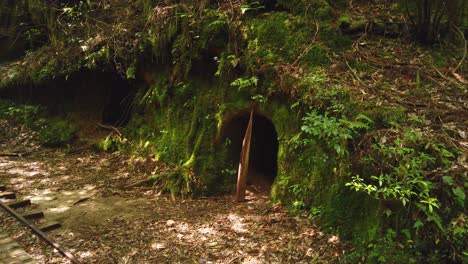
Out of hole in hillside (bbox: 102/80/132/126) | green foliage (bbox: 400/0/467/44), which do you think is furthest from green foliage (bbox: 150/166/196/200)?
green foliage (bbox: 400/0/467/44)

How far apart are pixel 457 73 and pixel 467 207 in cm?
315

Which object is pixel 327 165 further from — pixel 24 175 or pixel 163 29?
pixel 24 175

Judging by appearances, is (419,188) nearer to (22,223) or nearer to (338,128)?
(338,128)

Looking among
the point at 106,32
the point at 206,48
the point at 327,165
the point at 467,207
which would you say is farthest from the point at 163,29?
the point at 467,207

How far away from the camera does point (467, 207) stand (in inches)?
187

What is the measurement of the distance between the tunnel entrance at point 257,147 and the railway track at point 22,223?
3700 mm

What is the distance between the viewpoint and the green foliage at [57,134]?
12.0 metres

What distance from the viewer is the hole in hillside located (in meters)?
12.9

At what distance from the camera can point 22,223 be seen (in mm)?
7020

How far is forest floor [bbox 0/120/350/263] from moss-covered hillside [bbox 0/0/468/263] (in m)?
0.41

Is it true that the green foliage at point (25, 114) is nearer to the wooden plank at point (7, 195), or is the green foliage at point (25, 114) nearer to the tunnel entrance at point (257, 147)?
the wooden plank at point (7, 195)

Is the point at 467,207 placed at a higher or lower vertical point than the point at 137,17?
lower

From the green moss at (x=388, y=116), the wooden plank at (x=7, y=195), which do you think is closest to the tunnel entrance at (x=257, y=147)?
the green moss at (x=388, y=116)

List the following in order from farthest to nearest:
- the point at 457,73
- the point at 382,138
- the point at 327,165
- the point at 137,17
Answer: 1. the point at 137,17
2. the point at 457,73
3. the point at 327,165
4. the point at 382,138
